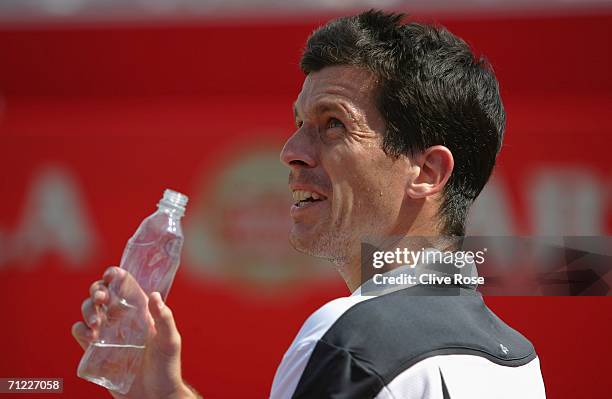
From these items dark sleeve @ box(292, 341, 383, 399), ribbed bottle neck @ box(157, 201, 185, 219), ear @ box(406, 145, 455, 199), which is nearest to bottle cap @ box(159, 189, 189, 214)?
ribbed bottle neck @ box(157, 201, 185, 219)

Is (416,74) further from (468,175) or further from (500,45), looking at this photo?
(500,45)

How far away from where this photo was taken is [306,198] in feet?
5.58

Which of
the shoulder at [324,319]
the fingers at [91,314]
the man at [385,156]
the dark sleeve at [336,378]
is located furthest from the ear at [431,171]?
the fingers at [91,314]

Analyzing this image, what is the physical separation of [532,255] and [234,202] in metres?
1.30

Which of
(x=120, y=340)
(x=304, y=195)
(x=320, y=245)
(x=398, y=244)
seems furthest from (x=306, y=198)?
(x=120, y=340)

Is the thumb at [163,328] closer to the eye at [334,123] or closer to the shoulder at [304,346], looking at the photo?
the shoulder at [304,346]

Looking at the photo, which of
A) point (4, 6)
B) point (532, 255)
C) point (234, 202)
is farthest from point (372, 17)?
point (4, 6)

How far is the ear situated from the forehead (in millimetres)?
159

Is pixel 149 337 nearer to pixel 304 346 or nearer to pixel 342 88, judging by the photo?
pixel 304 346

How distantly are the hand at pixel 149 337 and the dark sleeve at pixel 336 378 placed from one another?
0.39m

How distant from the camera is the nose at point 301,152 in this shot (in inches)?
65.4

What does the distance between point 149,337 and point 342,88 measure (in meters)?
0.65

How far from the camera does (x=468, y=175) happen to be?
5.50ft

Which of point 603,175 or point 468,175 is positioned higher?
point 603,175
